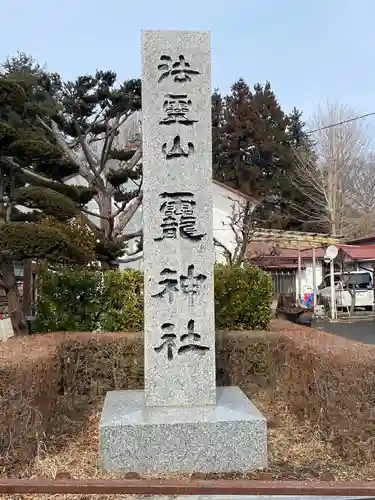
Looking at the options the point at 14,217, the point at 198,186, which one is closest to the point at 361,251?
the point at 14,217

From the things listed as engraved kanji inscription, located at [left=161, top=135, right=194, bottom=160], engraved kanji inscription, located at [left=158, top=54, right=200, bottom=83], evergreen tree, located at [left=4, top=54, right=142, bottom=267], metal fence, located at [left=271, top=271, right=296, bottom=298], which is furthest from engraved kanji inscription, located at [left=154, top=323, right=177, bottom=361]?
metal fence, located at [left=271, top=271, right=296, bottom=298]

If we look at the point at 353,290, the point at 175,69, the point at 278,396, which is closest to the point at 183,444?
the point at 278,396

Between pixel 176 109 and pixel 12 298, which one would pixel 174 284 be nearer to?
pixel 176 109

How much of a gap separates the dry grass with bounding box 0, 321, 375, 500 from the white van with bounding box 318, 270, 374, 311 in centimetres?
1456

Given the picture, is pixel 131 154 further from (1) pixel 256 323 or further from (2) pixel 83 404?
(2) pixel 83 404

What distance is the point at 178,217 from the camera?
453cm

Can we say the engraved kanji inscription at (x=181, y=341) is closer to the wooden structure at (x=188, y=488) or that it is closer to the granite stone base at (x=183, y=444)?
the granite stone base at (x=183, y=444)

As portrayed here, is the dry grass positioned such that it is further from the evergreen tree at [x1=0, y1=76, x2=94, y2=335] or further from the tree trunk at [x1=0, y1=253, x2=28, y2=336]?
the tree trunk at [x1=0, y1=253, x2=28, y2=336]

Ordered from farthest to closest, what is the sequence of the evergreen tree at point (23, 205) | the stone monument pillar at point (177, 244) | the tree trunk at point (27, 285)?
the tree trunk at point (27, 285), the evergreen tree at point (23, 205), the stone monument pillar at point (177, 244)

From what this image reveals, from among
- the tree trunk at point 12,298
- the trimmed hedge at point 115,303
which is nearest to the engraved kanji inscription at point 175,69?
the trimmed hedge at point 115,303

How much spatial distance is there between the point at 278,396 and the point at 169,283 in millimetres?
2207

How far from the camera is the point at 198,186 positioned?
4590mm

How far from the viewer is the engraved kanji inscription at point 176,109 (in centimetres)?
463

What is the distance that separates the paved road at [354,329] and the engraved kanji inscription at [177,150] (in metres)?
9.52
